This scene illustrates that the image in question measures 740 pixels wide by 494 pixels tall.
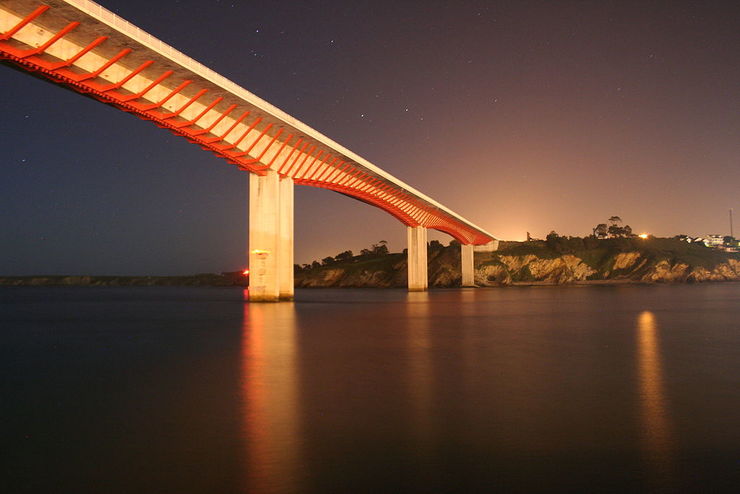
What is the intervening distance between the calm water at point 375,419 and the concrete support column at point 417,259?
6908cm

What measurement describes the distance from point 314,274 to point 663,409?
482 ft

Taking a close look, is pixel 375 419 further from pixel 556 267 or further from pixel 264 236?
pixel 556 267

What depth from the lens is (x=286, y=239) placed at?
43094mm

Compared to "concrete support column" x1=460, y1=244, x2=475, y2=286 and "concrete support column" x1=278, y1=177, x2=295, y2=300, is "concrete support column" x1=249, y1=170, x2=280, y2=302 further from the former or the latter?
"concrete support column" x1=460, y1=244, x2=475, y2=286

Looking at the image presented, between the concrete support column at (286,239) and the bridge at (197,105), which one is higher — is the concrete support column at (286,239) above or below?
below

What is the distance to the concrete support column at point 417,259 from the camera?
8506 cm

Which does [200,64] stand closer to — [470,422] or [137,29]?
[137,29]

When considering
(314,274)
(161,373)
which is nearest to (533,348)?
(161,373)

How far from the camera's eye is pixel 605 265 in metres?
147

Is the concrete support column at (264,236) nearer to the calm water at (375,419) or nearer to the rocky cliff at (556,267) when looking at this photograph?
the calm water at (375,419)

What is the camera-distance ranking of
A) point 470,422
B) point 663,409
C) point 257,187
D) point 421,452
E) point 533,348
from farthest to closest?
point 257,187
point 533,348
point 663,409
point 470,422
point 421,452

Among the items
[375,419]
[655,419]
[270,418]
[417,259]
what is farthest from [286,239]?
[417,259]

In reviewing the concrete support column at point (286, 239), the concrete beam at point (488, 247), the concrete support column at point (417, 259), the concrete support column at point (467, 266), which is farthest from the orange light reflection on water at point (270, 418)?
the concrete beam at point (488, 247)

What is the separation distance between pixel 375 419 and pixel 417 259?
79.1 m
